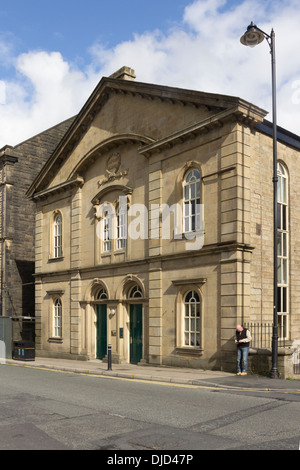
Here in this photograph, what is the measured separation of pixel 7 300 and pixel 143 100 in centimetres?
1665

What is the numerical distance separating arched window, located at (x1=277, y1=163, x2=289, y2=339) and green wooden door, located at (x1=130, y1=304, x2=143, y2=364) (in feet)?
18.8

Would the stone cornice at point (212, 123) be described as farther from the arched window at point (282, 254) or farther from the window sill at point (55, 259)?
the window sill at point (55, 259)

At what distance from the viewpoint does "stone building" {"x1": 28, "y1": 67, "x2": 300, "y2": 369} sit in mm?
17656

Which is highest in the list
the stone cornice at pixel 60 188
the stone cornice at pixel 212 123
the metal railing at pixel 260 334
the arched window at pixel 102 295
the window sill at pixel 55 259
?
the stone cornice at pixel 212 123

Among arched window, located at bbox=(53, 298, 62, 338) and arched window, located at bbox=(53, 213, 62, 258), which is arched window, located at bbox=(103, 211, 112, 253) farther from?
arched window, located at bbox=(53, 298, 62, 338)

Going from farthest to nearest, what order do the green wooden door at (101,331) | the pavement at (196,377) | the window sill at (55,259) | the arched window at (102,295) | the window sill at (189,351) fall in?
the window sill at (55,259) → the arched window at (102,295) → the green wooden door at (101,331) → the window sill at (189,351) → the pavement at (196,377)

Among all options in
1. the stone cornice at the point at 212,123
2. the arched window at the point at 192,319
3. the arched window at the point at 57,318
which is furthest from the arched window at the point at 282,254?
the arched window at the point at 57,318

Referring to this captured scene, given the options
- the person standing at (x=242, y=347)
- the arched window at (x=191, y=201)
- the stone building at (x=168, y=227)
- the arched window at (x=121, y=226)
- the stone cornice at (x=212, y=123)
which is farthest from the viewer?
the arched window at (x=121, y=226)

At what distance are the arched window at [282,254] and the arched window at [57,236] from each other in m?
12.3

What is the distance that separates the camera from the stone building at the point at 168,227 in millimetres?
17656

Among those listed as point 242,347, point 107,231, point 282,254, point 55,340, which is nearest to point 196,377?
point 242,347

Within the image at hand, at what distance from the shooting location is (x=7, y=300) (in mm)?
32281

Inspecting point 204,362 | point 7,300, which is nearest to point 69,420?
point 204,362

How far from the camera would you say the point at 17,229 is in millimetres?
33000
